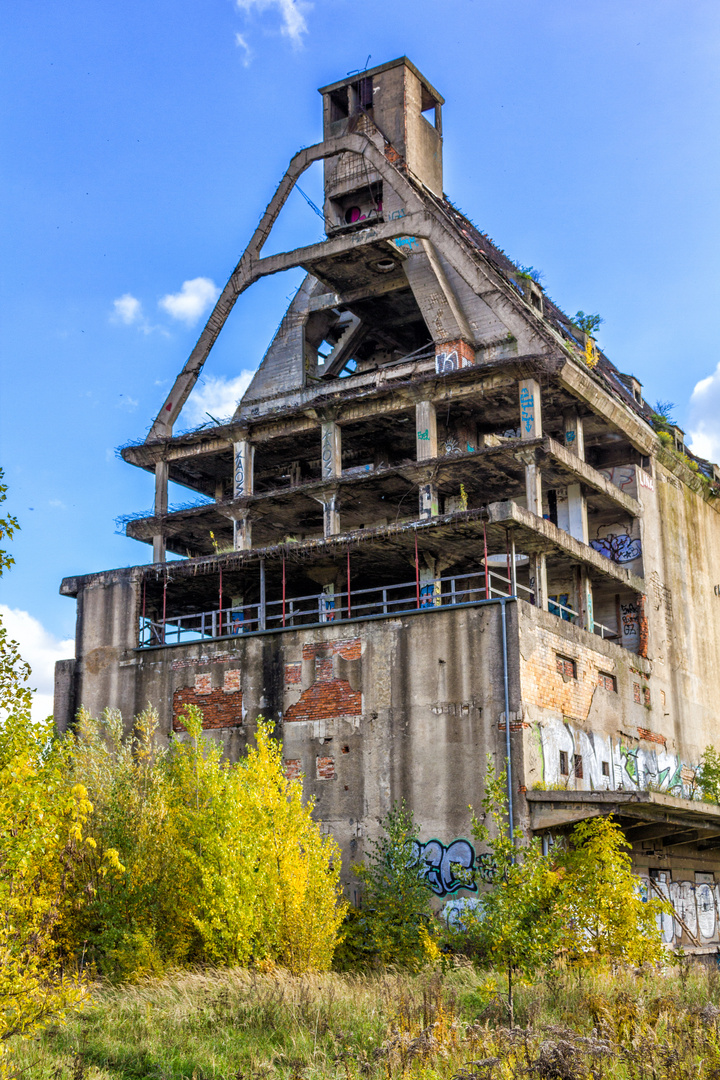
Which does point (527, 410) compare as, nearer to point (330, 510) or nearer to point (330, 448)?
point (330, 448)

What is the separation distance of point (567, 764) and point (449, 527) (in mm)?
6518

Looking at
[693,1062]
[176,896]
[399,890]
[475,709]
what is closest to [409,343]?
[475,709]

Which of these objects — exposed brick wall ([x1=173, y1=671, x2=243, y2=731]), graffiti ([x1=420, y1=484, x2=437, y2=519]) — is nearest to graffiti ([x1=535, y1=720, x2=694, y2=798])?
graffiti ([x1=420, y1=484, x2=437, y2=519])

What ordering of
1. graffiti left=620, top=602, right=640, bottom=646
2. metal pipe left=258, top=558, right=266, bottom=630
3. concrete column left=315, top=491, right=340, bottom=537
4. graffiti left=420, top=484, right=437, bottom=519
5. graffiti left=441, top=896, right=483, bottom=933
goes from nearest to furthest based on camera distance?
1. graffiti left=441, top=896, right=483, bottom=933
2. graffiti left=420, top=484, right=437, bottom=519
3. metal pipe left=258, top=558, right=266, bottom=630
4. concrete column left=315, top=491, right=340, bottom=537
5. graffiti left=620, top=602, right=640, bottom=646

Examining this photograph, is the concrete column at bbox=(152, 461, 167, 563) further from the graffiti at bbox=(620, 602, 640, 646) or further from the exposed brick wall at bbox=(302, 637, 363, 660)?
the graffiti at bbox=(620, 602, 640, 646)

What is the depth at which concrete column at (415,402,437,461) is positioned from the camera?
29938mm

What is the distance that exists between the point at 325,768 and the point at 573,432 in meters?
12.5

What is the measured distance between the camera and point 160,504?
113ft

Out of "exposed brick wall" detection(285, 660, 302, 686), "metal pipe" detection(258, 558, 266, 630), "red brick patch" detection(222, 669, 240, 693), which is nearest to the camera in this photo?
"exposed brick wall" detection(285, 660, 302, 686)

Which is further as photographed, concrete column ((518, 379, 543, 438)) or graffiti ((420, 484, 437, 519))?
graffiti ((420, 484, 437, 519))

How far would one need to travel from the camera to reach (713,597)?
3800 cm

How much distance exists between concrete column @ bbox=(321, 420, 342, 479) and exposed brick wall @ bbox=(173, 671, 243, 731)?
6.37 meters

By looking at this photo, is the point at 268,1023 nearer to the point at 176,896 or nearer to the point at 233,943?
the point at 233,943

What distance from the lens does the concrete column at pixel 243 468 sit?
3284cm
